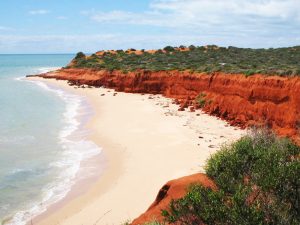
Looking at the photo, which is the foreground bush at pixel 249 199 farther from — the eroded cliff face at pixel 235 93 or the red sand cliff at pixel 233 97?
the eroded cliff face at pixel 235 93

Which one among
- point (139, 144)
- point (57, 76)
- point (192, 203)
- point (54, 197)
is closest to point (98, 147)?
point (139, 144)

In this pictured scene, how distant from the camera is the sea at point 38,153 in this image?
1642 cm

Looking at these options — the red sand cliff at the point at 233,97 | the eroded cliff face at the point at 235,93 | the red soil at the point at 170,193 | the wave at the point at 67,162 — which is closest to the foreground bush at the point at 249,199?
the red soil at the point at 170,193

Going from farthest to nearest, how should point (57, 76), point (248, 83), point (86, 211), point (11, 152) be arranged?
point (57, 76) → point (248, 83) → point (11, 152) → point (86, 211)

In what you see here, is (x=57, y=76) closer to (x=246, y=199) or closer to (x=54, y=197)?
(x=54, y=197)

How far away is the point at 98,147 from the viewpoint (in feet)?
79.2

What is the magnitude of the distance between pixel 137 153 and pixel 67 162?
385 centimetres

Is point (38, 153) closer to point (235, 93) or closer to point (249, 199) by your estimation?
point (249, 199)

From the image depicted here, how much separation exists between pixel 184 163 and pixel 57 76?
53.6 meters

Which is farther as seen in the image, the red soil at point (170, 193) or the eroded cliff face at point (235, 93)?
the eroded cliff face at point (235, 93)

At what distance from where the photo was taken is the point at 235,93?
33.2m

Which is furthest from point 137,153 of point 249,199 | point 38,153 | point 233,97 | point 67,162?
point 233,97

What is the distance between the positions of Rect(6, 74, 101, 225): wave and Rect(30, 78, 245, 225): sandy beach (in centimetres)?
59

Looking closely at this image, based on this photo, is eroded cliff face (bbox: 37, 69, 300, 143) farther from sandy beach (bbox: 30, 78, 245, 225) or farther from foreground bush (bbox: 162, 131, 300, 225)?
foreground bush (bbox: 162, 131, 300, 225)
